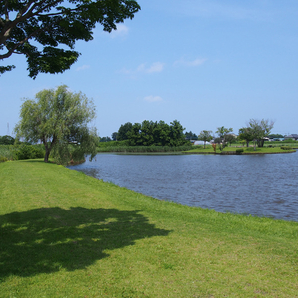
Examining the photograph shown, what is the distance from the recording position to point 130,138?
12038cm

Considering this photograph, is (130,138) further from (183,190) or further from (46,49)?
(46,49)

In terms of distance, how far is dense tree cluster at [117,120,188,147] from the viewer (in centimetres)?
11650

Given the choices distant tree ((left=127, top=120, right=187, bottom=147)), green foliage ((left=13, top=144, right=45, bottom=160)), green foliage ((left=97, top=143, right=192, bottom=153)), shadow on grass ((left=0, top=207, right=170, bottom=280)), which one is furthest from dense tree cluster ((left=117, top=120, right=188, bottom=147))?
shadow on grass ((left=0, top=207, right=170, bottom=280))

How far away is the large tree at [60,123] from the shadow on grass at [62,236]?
2607 cm

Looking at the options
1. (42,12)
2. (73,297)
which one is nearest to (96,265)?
(73,297)

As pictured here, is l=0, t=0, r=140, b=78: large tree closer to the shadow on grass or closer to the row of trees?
the shadow on grass

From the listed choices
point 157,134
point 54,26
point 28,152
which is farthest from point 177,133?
point 54,26

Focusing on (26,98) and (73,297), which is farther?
(26,98)

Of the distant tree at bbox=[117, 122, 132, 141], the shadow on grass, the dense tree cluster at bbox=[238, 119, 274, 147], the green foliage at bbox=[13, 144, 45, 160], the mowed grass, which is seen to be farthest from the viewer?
the distant tree at bbox=[117, 122, 132, 141]

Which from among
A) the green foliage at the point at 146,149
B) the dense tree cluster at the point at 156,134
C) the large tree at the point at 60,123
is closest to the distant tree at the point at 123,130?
the dense tree cluster at the point at 156,134

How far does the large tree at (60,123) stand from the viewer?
34.6 metres

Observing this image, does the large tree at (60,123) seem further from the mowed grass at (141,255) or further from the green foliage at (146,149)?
the green foliage at (146,149)

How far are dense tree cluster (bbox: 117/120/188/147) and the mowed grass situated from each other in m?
106

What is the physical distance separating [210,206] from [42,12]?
12471mm
